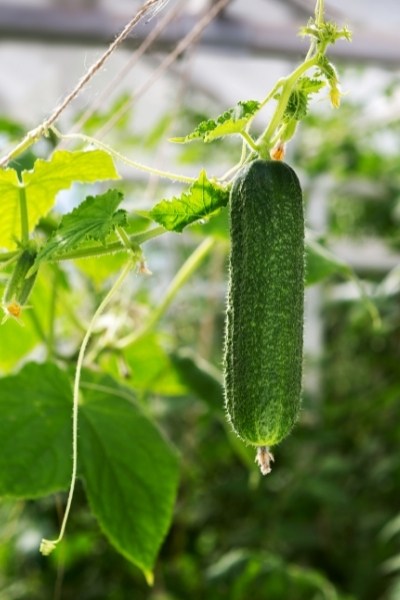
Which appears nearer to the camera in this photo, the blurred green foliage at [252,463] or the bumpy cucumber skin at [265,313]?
the bumpy cucumber skin at [265,313]

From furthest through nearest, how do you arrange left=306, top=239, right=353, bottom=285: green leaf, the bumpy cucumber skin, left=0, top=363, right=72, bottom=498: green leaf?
1. left=306, top=239, right=353, bottom=285: green leaf
2. left=0, top=363, right=72, bottom=498: green leaf
3. the bumpy cucumber skin

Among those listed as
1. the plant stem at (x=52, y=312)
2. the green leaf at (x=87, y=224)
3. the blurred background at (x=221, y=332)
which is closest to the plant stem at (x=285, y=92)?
the green leaf at (x=87, y=224)

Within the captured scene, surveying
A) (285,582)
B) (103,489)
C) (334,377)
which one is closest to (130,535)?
(103,489)

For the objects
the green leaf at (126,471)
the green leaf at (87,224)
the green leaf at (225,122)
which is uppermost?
the green leaf at (225,122)

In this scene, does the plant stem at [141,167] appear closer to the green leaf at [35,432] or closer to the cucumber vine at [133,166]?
the cucumber vine at [133,166]

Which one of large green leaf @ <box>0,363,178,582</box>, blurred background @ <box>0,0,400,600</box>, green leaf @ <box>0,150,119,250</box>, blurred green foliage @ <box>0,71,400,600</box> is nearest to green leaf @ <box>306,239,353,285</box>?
blurred background @ <box>0,0,400,600</box>

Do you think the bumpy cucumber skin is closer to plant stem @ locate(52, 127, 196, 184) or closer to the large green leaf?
plant stem @ locate(52, 127, 196, 184)
